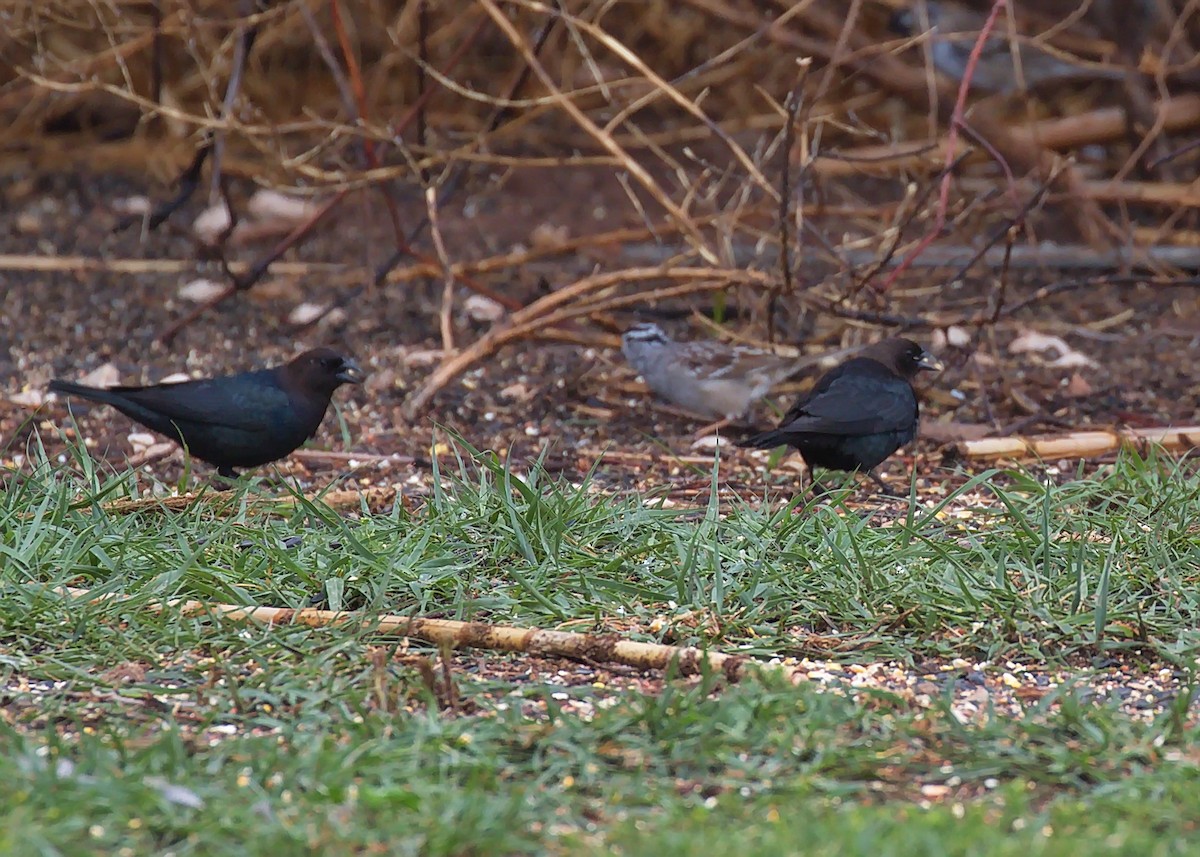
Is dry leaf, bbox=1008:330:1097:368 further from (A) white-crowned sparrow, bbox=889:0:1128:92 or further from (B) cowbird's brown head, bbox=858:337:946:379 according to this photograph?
(A) white-crowned sparrow, bbox=889:0:1128:92

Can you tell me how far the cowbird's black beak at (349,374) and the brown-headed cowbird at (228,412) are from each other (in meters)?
0.19

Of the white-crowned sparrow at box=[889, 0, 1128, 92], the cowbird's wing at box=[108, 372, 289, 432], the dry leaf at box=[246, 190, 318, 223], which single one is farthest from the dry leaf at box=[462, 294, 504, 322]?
the white-crowned sparrow at box=[889, 0, 1128, 92]

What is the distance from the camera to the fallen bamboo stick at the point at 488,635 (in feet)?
12.5

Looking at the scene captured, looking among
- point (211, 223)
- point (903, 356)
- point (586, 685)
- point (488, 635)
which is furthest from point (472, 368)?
point (586, 685)

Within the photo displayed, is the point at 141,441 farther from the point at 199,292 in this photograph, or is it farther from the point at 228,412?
the point at 199,292

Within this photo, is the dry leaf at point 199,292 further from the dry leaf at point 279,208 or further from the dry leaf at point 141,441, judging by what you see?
the dry leaf at point 141,441

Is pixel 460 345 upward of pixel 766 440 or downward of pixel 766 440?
downward

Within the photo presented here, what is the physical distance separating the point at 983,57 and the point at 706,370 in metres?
4.22

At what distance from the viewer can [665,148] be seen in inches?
433

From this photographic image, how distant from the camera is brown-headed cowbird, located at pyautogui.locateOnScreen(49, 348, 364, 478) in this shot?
5570 millimetres

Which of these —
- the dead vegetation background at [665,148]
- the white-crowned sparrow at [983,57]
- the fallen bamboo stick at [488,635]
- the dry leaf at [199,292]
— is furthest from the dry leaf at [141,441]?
the white-crowned sparrow at [983,57]

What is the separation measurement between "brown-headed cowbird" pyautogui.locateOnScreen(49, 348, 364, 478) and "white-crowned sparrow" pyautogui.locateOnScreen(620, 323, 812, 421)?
1621 millimetres

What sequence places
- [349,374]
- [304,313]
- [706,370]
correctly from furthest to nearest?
[304,313], [706,370], [349,374]

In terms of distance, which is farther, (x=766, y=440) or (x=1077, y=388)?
(x=1077, y=388)
